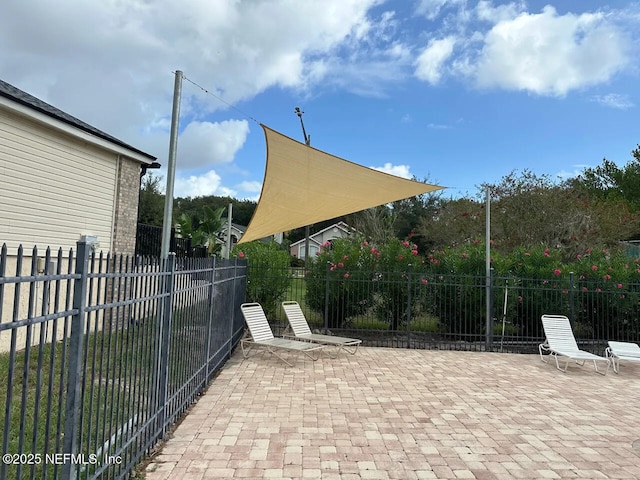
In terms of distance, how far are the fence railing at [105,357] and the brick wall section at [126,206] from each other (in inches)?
175

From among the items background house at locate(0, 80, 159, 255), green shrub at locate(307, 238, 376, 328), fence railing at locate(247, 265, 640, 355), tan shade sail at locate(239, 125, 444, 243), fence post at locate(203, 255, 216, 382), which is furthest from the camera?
green shrub at locate(307, 238, 376, 328)

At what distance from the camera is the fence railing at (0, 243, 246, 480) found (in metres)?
1.82

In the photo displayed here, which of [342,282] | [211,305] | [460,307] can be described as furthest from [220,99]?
[460,307]

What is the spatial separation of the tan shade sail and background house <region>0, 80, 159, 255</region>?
11.4ft

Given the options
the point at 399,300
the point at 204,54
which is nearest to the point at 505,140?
the point at 399,300

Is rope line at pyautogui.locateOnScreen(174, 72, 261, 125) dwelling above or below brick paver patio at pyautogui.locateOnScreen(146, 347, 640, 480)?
above

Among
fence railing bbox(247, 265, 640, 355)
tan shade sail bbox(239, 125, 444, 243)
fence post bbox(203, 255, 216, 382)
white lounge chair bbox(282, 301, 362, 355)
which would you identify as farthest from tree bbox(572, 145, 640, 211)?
fence post bbox(203, 255, 216, 382)

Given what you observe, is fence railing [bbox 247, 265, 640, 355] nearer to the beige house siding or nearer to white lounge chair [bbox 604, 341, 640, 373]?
white lounge chair [bbox 604, 341, 640, 373]

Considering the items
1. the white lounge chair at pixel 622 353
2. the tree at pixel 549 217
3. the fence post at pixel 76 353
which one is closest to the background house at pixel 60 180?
the fence post at pixel 76 353

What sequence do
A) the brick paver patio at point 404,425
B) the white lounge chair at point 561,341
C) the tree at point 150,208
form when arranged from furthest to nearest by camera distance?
1. the tree at point 150,208
2. the white lounge chair at point 561,341
3. the brick paver patio at point 404,425

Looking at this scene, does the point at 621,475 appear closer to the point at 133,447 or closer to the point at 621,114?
the point at 133,447

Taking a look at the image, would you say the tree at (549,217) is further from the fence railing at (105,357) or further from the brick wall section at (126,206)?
the fence railing at (105,357)

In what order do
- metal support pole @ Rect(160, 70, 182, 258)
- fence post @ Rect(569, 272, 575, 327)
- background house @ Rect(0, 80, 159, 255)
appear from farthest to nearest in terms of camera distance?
fence post @ Rect(569, 272, 575, 327), background house @ Rect(0, 80, 159, 255), metal support pole @ Rect(160, 70, 182, 258)

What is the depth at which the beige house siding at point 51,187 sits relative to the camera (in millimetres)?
7008
